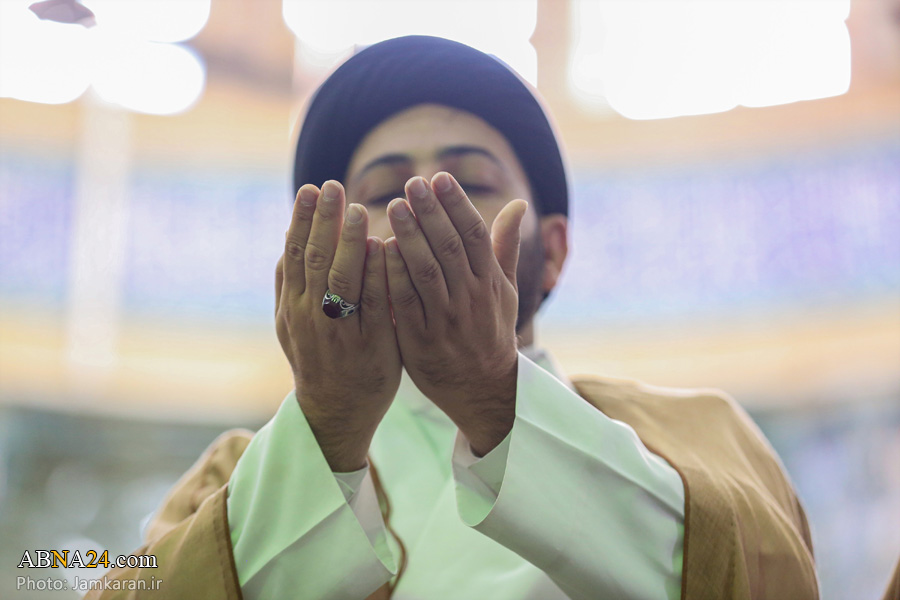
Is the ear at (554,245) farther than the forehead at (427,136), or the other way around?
the ear at (554,245)

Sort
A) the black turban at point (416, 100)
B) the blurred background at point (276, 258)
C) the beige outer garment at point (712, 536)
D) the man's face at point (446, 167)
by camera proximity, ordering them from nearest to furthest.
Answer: the beige outer garment at point (712, 536) < the man's face at point (446, 167) < the black turban at point (416, 100) < the blurred background at point (276, 258)

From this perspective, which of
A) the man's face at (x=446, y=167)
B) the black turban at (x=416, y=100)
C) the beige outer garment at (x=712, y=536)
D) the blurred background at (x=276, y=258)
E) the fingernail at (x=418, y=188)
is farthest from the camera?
the blurred background at (x=276, y=258)

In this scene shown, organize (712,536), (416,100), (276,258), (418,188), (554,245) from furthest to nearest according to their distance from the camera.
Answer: (276,258) < (554,245) < (416,100) < (712,536) < (418,188)

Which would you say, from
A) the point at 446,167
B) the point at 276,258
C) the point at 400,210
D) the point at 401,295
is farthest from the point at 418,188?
the point at 276,258

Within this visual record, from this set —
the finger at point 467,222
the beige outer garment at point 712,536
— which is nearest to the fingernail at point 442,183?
the finger at point 467,222

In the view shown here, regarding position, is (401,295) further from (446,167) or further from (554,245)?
(554,245)

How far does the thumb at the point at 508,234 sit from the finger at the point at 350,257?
6.3 inches

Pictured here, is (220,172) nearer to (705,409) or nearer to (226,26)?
Result: (226,26)

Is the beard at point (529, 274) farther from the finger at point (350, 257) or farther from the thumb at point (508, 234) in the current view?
the finger at point (350, 257)

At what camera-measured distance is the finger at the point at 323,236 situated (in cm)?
93

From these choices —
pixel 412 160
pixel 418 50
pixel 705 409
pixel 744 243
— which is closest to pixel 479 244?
pixel 412 160

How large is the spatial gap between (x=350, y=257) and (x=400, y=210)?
0.08 m

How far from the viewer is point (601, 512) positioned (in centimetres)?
104

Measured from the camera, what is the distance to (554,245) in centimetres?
167
